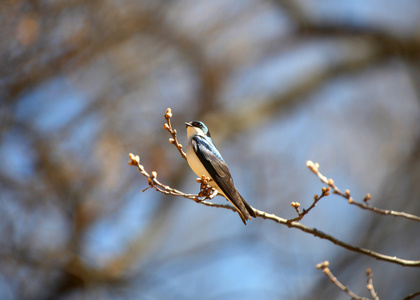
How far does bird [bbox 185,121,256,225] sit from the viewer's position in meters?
2.93

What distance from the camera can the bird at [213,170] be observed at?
2.93 metres

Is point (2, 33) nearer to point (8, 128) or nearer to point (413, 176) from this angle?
point (8, 128)

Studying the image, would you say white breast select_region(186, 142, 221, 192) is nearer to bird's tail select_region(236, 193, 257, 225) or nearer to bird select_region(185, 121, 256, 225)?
bird select_region(185, 121, 256, 225)

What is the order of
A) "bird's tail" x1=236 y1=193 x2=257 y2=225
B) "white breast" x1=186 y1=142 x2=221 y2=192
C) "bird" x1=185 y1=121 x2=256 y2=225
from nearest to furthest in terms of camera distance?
"bird's tail" x1=236 y1=193 x2=257 y2=225 < "bird" x1=185 y1=121 x2=256 y2=225 < "white breast" x1=186 y1=142 x2=221 y2=192

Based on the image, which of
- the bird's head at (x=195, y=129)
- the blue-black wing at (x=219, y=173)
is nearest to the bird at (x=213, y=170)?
the blue-black wing at (x=219, y=173)

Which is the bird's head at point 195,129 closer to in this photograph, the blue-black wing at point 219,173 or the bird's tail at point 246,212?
the blue-black wing at point 219,173

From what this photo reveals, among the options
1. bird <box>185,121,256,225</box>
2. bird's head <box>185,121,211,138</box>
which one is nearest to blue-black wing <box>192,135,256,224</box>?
bird <box>185,121,256,225</box>

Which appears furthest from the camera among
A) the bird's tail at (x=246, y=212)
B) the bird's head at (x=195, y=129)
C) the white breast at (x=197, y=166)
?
the bird's head at (x=195, y=129)

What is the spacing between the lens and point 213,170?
3256mm

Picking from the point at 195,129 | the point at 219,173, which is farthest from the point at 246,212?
the point at 195,129

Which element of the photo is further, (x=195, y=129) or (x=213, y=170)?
(x=195, y=129)

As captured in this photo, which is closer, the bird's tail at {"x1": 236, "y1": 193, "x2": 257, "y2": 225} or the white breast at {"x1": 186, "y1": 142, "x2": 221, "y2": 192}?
the bird's tail at {"x1": 236, "y1": 193, "x2": 257, "y2": 225}

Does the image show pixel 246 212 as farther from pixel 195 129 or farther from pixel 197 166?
pixel 195 129

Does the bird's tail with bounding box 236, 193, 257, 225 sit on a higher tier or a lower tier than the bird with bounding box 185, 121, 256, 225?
lower
